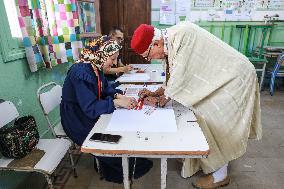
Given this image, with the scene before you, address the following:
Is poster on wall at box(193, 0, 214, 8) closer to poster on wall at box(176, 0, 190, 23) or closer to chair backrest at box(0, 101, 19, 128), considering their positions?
poster on wall at box(176, 0, 190, 23)

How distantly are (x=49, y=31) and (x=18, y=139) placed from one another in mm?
1270

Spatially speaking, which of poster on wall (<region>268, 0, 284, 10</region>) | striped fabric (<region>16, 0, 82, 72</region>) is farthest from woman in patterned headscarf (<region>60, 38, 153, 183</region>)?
poster on wall (<region>268, 0, 284, 10</region>)

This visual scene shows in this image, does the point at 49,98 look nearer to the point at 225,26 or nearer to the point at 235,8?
the point at 225,26

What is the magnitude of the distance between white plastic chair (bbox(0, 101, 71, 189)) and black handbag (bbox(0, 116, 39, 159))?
2.2 inches

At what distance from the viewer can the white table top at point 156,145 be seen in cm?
100

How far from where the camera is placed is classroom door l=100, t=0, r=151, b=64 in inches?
175

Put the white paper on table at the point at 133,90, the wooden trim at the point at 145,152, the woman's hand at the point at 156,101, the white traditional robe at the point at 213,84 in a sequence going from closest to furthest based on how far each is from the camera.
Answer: the wooden trim at the point at 145,152
the white traditional robe at the point at 213,84
the woman's hand at the point at 156,101
the white paper on table at the point at 133,90

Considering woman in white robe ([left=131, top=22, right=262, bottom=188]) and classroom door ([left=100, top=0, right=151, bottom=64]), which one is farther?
classroom door ([left=100, top=0, right=151, bottom=64])

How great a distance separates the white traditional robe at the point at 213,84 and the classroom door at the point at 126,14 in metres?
3.23

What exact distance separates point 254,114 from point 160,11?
133 inches

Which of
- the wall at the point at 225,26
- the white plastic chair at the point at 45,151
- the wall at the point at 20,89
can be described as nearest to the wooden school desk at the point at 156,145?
the white plastic chair at the point at 45,151

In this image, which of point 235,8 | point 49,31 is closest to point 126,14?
point 235,8

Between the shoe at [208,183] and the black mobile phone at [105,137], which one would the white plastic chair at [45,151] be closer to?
the black mobile phone at [105,137]

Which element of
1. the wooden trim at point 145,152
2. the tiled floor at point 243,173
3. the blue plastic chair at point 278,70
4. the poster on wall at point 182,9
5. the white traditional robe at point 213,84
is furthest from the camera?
the poster on wall at point 182,9
